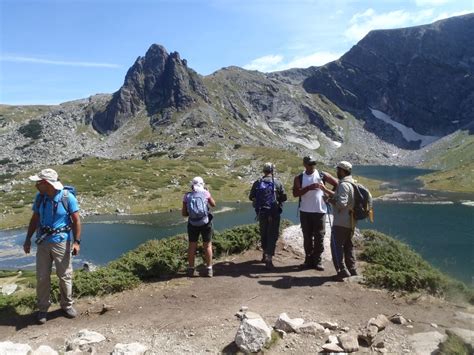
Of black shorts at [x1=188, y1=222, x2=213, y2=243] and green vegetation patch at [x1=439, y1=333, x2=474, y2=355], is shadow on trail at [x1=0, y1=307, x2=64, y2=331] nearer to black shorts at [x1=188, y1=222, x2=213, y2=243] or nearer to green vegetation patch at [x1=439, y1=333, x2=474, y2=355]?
black shorts at [x1=188, y1=222, x2=213, y2=243]

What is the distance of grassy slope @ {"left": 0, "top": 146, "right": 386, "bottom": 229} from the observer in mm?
106125

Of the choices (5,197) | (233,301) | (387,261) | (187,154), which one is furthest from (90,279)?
(187,154)

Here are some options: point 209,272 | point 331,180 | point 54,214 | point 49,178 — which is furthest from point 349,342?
point 49,178

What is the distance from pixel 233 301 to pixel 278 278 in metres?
2.52

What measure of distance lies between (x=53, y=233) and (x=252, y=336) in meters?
5.53

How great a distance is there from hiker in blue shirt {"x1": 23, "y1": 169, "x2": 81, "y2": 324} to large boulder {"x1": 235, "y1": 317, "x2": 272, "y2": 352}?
4.76 metres

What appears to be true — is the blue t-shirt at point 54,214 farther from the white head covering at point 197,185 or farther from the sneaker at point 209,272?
the sneaker at point 209,272

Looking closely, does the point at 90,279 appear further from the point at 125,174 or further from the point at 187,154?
the point at 187,154

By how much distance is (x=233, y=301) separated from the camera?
11.2 m

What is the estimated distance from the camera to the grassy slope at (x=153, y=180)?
106 m

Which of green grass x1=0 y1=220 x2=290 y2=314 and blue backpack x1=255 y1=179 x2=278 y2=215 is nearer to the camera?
green grass x1=0 y1=220 x2=290 y2=314

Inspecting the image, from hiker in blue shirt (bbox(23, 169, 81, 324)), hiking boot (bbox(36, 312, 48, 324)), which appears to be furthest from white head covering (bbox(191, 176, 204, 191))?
hiking boot (bbox(36, 312, 48, 324))

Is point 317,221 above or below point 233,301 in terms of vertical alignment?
above

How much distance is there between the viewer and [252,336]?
8562 millimetres
